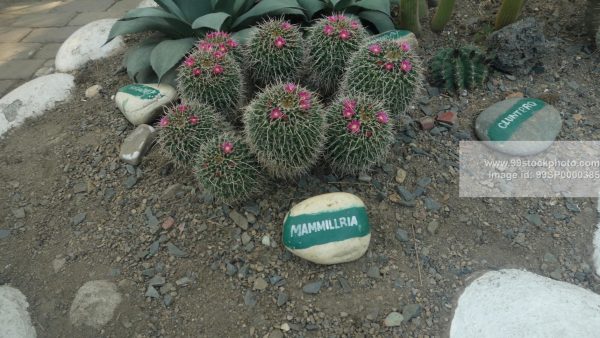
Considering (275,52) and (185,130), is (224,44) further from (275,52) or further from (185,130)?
(185,130)

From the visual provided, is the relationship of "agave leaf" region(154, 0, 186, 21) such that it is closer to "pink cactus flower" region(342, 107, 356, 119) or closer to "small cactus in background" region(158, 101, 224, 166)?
"small cactus in background" region(158, 101, 224, 166)

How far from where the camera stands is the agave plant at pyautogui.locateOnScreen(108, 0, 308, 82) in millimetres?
3046

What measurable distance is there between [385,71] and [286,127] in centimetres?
69

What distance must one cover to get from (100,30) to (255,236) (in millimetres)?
2645

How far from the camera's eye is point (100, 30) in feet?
13.1

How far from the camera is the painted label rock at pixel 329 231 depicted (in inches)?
85.5

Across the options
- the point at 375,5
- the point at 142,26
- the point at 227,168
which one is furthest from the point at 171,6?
the point at 227,168

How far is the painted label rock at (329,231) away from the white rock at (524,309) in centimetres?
54

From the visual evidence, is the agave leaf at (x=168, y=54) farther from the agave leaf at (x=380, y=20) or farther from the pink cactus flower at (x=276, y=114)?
the agave leaf at (x=380, y=20)

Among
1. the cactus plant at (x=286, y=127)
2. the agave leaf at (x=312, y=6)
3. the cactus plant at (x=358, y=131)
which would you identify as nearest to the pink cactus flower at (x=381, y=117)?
the cactus plant at (x=358, y=131)

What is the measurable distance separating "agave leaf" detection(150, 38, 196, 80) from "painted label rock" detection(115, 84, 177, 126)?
0.18 metres

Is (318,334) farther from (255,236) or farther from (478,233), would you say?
(478,233)

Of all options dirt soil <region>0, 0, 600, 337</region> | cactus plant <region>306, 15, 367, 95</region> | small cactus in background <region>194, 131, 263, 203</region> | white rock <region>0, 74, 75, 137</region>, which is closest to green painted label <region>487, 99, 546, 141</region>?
dirt soil <region>0, 0, 600, 337</region>

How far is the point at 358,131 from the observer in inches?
89.1
